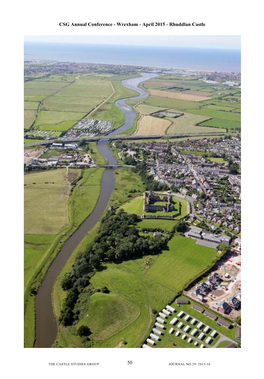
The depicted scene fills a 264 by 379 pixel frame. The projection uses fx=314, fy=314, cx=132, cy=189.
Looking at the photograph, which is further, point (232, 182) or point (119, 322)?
point (232, 182)

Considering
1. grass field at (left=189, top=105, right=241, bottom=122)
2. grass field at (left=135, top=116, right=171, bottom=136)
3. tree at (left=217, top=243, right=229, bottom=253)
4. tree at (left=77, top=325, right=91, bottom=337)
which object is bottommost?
tree at (left=77, top=325, right=91, bottom=337)

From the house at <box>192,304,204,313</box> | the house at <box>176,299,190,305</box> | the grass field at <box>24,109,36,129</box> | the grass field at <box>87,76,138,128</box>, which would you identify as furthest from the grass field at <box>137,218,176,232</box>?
the grass field at <box>24,109,36,129</box>

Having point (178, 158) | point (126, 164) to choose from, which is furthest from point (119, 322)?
point (178, 158)

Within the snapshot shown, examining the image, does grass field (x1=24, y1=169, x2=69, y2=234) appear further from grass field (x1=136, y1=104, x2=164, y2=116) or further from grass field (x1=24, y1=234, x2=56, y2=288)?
grass field (x1=136, y1=104, x2=164, y2=116)

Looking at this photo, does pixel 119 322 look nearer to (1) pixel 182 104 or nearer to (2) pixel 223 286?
(2) pixel 223 286

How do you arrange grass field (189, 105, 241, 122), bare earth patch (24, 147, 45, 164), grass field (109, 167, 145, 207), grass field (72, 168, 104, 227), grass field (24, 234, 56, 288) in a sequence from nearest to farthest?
1. grass field (24, 234, 56, 288)
2. grass field (72, 168, 104, 227)
3. grass field (109, 167, 145, 207)
4. bare earth patch (24, 147, 45, 164)
5. grass field (189, 105, 241, 122)

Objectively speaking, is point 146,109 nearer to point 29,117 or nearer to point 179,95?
point 179,95

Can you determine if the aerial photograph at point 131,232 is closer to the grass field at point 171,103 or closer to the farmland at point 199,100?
the farmland at point 199,100
